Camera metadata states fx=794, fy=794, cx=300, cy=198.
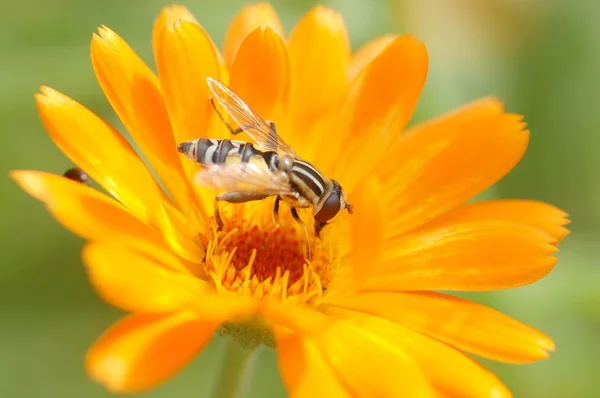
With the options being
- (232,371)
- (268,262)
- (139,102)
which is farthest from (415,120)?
(232,371)

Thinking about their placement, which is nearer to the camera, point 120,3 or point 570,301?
point 570,301

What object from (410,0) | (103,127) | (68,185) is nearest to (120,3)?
(410,0)

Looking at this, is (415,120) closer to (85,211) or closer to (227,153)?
(227,153)

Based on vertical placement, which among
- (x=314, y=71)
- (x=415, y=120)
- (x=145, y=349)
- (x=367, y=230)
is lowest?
(x=145, y=349)

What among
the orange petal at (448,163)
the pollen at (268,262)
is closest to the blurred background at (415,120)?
the pollen at (268,262)

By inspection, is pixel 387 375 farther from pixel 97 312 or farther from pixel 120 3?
pixel 120 3

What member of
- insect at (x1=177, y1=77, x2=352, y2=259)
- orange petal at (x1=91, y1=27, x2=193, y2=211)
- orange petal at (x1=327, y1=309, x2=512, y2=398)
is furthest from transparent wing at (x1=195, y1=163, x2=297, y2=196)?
orange petal at (x1=327, y1=309, x2=512, y2=398)

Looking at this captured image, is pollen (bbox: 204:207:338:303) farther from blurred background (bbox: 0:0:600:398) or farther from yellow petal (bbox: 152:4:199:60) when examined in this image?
blurred background (bbox: 0:0:600:398)
